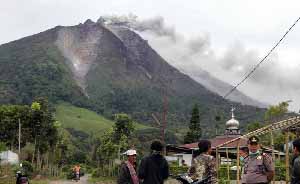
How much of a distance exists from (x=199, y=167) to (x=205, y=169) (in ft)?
0.32

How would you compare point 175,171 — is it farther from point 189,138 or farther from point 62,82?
point 62,82

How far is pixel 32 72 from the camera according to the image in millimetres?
158375

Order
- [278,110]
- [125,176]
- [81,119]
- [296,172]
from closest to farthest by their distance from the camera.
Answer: [296,172] < [125,176] < [278,110] < [81,119]

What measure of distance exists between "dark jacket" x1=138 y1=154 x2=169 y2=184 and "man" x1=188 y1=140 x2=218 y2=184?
49 centimetres

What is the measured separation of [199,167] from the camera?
26.5 ft

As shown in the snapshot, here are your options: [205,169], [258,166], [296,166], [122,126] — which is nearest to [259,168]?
[258,166]

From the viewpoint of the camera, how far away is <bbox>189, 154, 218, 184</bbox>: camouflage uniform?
805 cm

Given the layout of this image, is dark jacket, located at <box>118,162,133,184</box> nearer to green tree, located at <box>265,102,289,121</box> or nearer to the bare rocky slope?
green tree, located at <box>265,102,289,121</box>

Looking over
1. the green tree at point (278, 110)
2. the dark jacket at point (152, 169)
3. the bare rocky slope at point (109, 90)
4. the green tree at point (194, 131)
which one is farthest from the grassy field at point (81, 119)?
the dark jacket at point (152, 169)

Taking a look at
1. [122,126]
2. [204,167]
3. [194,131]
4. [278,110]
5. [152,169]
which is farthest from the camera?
[194,131]

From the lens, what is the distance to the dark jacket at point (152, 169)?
816 cm

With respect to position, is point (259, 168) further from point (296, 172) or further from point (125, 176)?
point (125, 176)

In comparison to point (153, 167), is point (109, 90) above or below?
above

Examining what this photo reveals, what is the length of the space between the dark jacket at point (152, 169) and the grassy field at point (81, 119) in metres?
112
